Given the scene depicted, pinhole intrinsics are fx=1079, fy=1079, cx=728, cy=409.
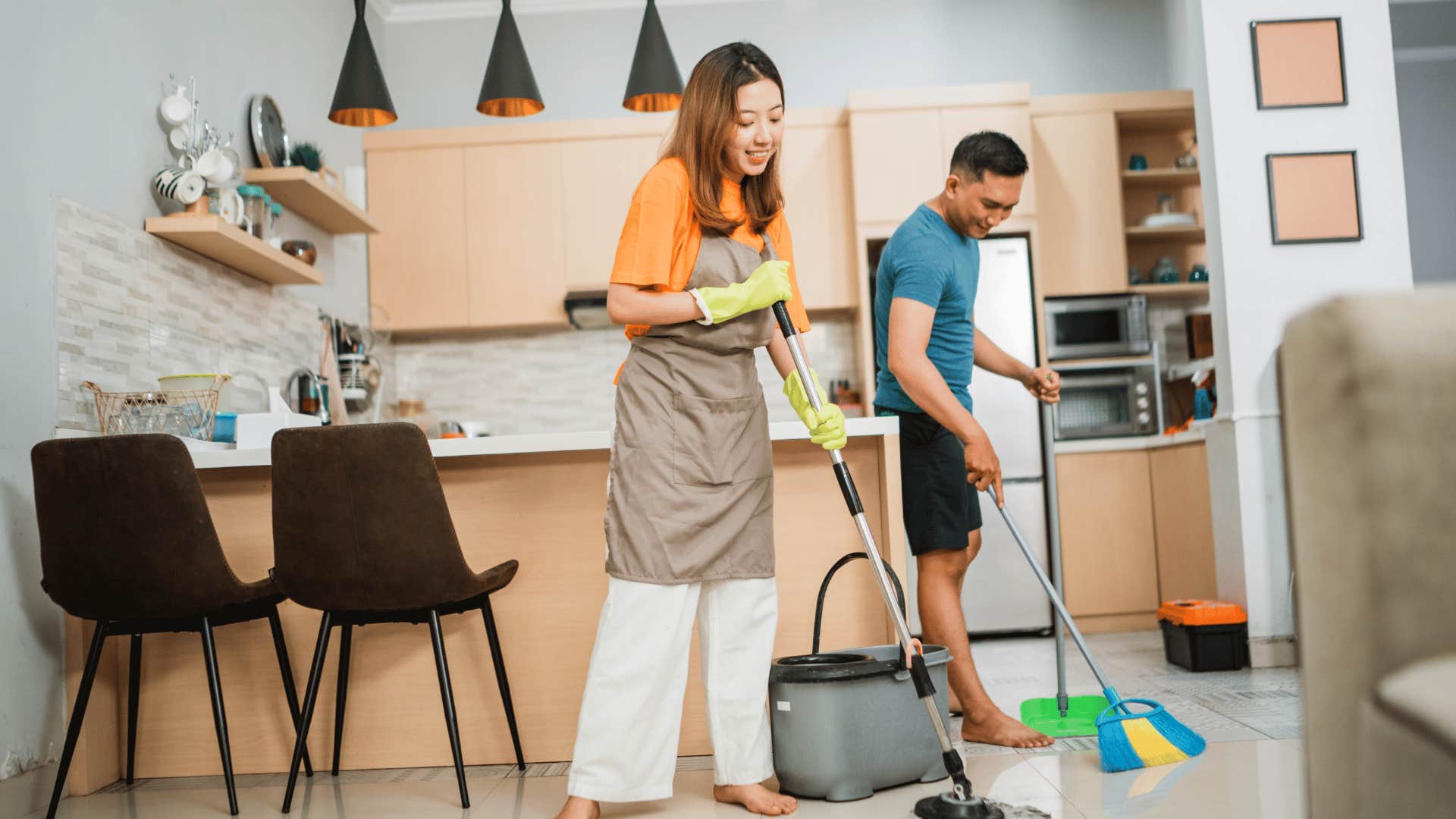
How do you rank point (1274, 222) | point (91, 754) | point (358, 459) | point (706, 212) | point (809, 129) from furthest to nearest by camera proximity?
point (809, 129)
point (1274, 222)
point (91, 754)
point (358, 459)
point (706, 212)

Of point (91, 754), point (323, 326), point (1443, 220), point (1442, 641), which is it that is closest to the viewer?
point (1442, 641)

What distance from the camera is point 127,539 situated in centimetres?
229

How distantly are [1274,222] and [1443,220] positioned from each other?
3044 mm

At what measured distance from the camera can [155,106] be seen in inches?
127

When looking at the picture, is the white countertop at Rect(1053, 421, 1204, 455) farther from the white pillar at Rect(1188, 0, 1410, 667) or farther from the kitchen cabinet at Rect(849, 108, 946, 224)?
the kitchen cabinet at Rect(849, 108, 946, 224)

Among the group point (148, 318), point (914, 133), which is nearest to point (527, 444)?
point (148, 318)

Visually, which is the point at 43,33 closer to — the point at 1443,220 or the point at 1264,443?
the point at 1264,443

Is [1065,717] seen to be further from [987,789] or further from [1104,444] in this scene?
[1104,444]

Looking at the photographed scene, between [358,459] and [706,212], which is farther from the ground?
[706,212]

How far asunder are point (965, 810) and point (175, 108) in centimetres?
296

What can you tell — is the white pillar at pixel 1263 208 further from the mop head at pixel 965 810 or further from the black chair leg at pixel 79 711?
the black chair leg at pixel 79 711

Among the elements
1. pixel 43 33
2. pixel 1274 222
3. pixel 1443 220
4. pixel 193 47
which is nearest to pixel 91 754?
pixel 43 33

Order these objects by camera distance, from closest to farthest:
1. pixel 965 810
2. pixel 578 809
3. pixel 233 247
A: 1. pixel 965 810
2. pixel 578 809
3. pixel 233 247

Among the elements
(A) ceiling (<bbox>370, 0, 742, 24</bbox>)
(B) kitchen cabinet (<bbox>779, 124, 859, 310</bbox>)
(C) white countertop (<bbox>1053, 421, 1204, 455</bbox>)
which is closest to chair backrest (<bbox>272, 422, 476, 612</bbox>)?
(B) kitchen cabinet (<bbox>779, 124, 859, 310</bbox>)
